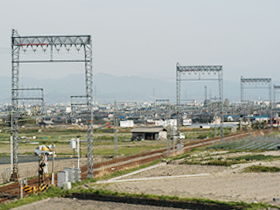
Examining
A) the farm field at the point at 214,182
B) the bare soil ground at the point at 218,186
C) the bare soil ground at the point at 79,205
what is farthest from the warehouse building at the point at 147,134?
the bare soil ground at the point at 79,205

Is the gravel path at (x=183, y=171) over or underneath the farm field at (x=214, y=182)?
underneath

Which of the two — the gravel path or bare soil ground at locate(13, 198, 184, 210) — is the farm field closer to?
the gravel path

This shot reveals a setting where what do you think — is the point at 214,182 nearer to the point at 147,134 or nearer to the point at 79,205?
the point at 79,205

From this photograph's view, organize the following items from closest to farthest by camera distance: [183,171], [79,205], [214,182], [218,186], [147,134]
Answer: [79,205]
[218,186]
[214,182]
[183,171]
[147,134]

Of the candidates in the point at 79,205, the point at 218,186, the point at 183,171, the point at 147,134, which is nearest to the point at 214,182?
the point at 218,186

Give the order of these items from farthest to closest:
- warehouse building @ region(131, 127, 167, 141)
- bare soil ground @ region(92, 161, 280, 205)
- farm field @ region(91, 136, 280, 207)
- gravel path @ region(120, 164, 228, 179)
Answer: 1. warehouse building @ region(131, 127, 167, 141)
2. gravel path @ region(120, 164, 228, 179)
3. farm field @ region(91, 136, 280, 207)
4. bare soil ground @ region(92, 161, 280, 205)

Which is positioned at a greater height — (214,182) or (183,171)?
(214,182)

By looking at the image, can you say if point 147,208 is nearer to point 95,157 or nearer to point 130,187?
point 130,187

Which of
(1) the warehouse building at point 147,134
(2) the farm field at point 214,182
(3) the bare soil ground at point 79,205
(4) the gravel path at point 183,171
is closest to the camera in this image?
(3) the bare soil ground at point 79,205

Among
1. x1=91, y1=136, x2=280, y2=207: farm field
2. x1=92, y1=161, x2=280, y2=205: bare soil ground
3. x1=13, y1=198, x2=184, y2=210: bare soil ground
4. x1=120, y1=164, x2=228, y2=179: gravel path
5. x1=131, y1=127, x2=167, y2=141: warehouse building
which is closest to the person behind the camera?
x1=13, y1=198, x2=184, y2=210: bare soil ground

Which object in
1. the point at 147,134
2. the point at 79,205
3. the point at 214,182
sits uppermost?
the point at 214,182

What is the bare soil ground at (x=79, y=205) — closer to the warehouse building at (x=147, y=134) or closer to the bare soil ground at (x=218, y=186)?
the bare soil ground at (x=218, y=186)

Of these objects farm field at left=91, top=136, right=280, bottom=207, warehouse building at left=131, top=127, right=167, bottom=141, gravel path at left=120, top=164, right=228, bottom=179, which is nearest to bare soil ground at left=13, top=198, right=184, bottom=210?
farm field at left=91, top=136, right=280, bottom=207

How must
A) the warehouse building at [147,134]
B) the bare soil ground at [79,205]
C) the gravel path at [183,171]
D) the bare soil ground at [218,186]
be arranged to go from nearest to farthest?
the bare soil ground at [79,205], the bare soil ground at [218,186], the gravel path at [183,171], the warehouse building at [147,134]
